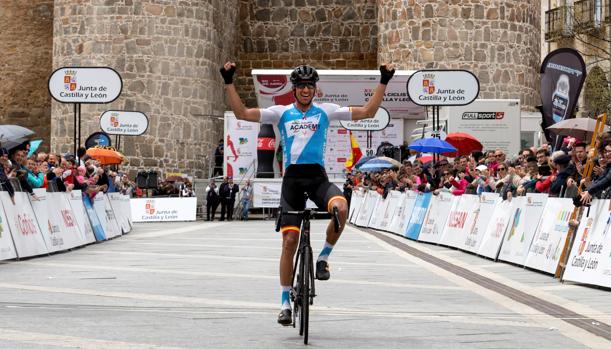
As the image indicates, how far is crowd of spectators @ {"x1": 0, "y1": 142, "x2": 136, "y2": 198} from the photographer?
19.0m

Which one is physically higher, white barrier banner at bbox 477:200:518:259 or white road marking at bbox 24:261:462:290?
white barrier banner at bbox 477:200:518:259

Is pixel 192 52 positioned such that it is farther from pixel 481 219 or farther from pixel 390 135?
pixel 481 219

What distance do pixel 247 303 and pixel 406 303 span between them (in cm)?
142

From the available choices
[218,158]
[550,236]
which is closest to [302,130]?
[550,236]

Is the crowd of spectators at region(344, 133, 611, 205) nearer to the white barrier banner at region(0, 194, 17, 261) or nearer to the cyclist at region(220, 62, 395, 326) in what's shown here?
the cyclist at region(220, 62, 395, 326)

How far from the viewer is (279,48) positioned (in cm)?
5731

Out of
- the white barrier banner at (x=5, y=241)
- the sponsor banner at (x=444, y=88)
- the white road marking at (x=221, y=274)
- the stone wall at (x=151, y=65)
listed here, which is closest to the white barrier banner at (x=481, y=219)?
the white road marking at (x=221, y=274)

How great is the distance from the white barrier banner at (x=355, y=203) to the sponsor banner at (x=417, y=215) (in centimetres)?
1117

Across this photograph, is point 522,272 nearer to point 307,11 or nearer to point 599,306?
point 599,306

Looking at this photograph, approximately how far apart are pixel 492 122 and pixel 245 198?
10.8 m

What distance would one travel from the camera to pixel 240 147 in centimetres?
4366

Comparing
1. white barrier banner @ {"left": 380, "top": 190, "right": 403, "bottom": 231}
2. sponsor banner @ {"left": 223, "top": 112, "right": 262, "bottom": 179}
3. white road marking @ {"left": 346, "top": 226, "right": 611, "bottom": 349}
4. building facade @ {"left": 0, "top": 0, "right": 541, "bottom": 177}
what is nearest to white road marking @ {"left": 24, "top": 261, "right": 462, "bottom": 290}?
white road marking @ {"left": 346, "top": 226, "right": 611, "bottom": 349}

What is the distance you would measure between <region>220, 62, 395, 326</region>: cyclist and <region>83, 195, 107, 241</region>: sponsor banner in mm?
14414

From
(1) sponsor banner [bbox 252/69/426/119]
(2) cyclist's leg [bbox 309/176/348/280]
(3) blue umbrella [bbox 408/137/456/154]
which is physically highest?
(1) sponsor banner [bbox 252/69/426/119]
